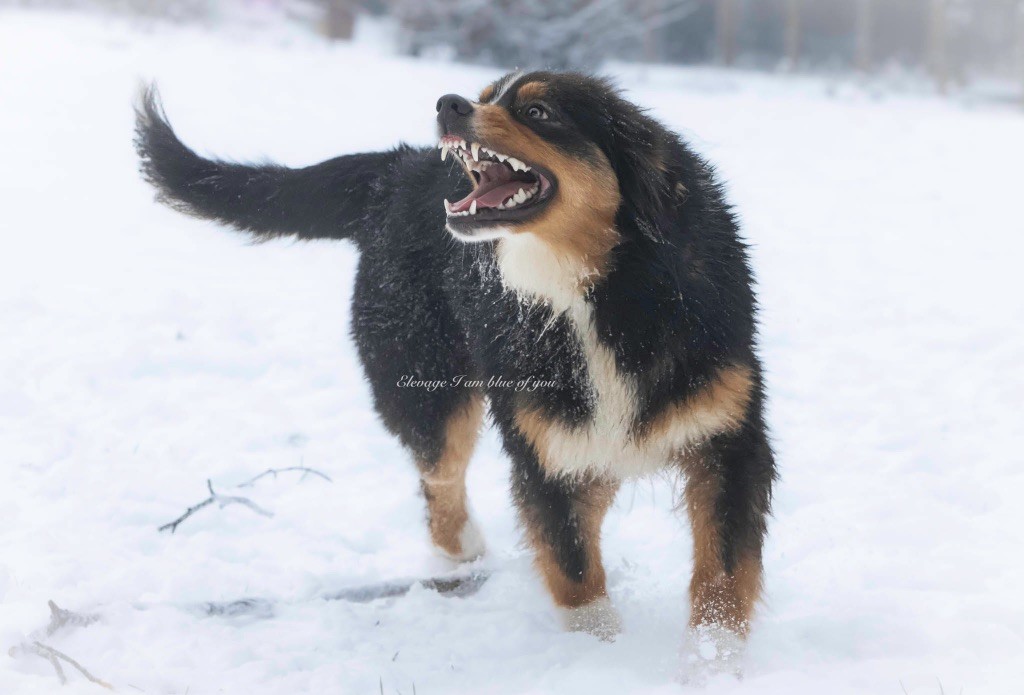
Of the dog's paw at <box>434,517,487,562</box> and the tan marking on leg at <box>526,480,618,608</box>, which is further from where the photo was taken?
the dog's paw at <box>434,517,487,562</box>

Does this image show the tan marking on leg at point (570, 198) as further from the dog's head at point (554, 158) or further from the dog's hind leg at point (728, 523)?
the dog's hind leg at point (728, 523)

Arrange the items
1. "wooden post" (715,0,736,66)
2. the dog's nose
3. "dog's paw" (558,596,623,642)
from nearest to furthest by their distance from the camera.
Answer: the dog's nose, "dog's paw" (558,596,623,642), "wooden post" (715,0,736,66)

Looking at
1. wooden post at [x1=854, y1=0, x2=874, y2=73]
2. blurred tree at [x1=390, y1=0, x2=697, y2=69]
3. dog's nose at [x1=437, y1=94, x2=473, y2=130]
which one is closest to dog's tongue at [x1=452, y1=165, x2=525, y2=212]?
dog's nose at [x1=437, y1=94, x2=473, y2=130]

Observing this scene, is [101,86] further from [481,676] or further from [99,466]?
[481,676]

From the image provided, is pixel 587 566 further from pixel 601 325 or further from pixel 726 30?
pixel 726 30

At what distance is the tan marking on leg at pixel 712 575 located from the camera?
2801 millimetres

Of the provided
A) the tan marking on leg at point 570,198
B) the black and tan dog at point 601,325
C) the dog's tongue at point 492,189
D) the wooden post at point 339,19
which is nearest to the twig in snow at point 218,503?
the black and tan dog at point 601,325

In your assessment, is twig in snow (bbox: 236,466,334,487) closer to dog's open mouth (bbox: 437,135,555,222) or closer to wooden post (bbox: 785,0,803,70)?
dog's open mouth (bbox: 437,135,555,222)

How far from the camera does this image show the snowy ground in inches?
111

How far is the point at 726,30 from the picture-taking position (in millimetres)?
23062

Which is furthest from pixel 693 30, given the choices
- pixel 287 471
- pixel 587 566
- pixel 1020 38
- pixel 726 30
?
pixel 587 566

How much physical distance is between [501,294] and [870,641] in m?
1.61

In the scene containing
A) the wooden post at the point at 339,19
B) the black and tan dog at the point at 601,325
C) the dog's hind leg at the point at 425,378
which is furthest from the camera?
the wooden post at the point at 339,19

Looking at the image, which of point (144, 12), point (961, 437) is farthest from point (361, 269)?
point (144, 12)
